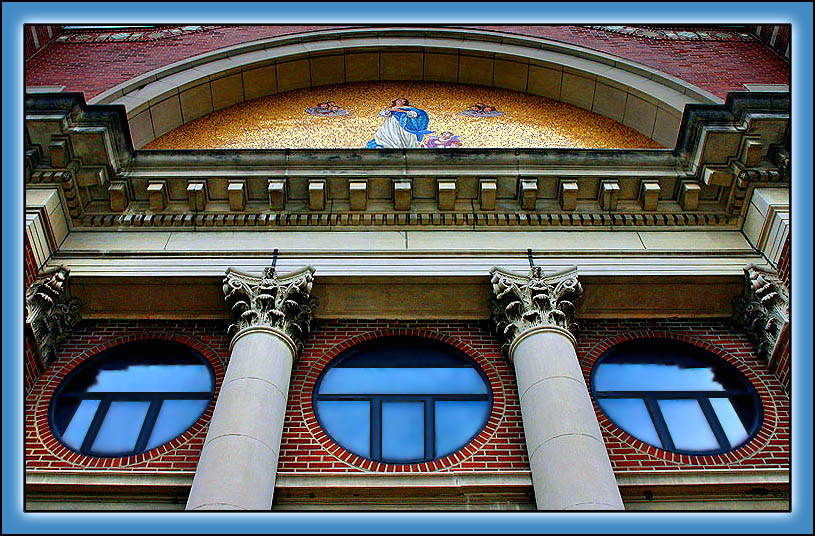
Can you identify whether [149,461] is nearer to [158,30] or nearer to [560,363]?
[560,363]

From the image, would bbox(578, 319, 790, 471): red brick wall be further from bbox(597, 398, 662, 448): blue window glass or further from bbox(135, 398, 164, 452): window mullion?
bbox(135, 398, 164, 452): window mullion

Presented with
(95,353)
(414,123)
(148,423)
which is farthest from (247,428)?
(414,123)

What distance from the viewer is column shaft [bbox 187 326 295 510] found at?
7696 millimetres

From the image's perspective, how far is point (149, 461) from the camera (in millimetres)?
9164

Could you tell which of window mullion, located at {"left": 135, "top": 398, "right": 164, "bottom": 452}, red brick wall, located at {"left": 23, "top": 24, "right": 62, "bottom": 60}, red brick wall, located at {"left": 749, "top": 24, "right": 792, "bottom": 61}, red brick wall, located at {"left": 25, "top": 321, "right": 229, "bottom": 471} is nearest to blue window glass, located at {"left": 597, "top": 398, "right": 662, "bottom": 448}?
red brick wall, located at {"left": 25, "top": 321, "right": 229, "bottom": 471}

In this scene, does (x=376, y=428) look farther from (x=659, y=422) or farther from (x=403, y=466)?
(x=659, y=422)

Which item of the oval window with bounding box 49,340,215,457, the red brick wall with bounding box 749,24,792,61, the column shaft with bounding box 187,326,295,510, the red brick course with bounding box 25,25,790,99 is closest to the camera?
the column shaft with bounding box 187,326,295,510

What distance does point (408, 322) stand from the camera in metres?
Result: 11.2

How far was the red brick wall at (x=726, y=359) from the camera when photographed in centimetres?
918

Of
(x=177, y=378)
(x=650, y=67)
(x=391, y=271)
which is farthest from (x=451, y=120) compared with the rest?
(x=177, y=378)

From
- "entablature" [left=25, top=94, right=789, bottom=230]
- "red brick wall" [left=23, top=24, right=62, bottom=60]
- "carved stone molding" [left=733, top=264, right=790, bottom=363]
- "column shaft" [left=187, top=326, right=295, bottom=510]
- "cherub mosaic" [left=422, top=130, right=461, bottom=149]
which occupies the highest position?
"red brick wall" [left=23, top=24, right=62, bottom=60]

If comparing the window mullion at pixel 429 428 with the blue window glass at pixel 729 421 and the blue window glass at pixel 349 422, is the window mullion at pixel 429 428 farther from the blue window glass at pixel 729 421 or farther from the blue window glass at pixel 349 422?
the blue window glass at pixel 729 421

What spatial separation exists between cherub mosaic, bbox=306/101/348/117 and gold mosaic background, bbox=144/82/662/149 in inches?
6.2

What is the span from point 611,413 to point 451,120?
767cm
